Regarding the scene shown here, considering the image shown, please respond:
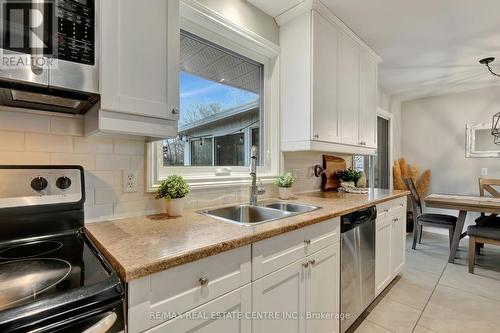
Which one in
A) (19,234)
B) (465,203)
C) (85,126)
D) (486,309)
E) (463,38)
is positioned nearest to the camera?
(19,234)

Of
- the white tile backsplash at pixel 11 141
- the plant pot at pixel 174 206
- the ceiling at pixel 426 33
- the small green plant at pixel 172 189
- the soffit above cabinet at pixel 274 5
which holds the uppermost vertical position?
the soffit above cabinet at pixel 274 5

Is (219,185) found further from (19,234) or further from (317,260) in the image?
(19,234)

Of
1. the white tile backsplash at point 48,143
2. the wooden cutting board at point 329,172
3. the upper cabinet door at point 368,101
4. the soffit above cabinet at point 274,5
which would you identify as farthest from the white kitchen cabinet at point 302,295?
the soffit above cabinet at point 274,5

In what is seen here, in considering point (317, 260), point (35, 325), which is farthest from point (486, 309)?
point (35, 325)

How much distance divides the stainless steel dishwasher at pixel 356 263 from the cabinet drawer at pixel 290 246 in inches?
6.4

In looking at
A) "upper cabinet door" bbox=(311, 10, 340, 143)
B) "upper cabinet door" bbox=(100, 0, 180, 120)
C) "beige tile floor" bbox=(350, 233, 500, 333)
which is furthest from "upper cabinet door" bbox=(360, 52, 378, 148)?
"upper cabinet door" bbox=(100, 0, 180, 120)

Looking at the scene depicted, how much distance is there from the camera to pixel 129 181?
1349 millimetres

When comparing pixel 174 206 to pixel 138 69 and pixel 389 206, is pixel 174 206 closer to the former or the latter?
pixel 138 69

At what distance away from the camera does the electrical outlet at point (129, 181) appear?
52.5 inches

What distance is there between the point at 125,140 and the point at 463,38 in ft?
10.4

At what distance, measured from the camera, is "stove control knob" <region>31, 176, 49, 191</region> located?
3.43ft

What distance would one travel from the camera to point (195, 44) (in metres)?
1.80

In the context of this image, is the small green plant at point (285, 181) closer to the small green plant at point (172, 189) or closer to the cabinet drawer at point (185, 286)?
the small green plant at point (172, 189)

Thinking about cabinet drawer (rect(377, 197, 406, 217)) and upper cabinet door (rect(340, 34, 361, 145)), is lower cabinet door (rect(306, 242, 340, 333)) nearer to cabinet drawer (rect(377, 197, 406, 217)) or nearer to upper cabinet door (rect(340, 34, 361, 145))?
cabinet drawer (rect(377, 197, 406, 217))
